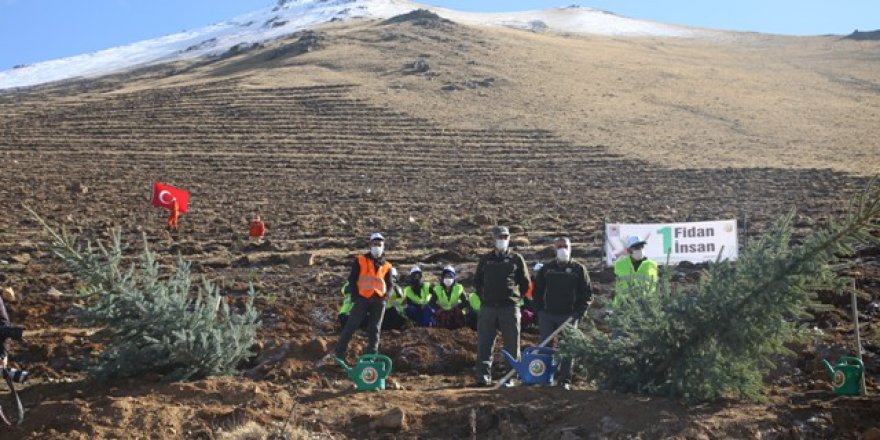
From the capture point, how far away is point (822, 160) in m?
37.2

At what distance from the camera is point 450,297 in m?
13.7

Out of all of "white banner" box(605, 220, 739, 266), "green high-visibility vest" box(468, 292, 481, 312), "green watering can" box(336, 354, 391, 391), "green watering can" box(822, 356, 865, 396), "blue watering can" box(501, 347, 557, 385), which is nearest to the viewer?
"green watering can" box(822, 356, 865, 396)

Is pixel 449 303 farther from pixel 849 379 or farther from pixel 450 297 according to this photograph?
pixel 849 379

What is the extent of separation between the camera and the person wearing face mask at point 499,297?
1001 cm

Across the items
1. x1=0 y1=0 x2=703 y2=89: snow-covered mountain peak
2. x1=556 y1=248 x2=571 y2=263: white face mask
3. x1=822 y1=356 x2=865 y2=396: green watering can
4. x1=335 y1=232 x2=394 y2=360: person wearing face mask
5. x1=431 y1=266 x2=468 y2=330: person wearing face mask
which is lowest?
x1=431 y1=266 x2=468 y2=330: person wearing face mask

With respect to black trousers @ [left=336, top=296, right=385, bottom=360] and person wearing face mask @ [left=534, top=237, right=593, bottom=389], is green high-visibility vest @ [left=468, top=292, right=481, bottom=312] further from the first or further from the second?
person wearing face mask @ [left=534, top=237, right=593, bottom=389]

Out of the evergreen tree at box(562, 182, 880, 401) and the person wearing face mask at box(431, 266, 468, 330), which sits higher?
the evergreen tree at box(562, 182, 880, 401)

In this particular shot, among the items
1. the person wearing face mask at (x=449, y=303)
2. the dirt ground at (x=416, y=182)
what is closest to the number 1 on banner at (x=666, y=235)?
the dirt ground at (x=416, y=182)

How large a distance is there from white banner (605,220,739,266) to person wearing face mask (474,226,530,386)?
252 inches

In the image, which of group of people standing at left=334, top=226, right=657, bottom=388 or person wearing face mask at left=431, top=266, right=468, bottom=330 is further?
person wearing face mask at left=431, top=266, right=468, bottom=330

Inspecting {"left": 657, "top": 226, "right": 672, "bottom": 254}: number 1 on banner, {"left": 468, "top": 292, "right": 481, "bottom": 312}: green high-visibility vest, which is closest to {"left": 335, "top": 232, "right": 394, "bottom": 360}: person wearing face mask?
{"left": 468, "top": 292, "right": 481, "bottom": 312}: green high-visibility vest

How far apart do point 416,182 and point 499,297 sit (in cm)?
2324

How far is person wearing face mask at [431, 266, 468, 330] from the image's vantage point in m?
13.6

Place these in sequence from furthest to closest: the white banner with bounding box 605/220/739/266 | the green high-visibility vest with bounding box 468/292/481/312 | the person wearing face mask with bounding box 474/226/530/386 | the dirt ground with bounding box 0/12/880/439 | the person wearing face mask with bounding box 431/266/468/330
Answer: the white banner with bounding box 605/220/739/266
the person wearing face mask with bounding box 431/266/468/330
the green high-visibility vest with bounding box 468/292/481/312
the person wearing face mask with bounding box 474/226/530/386
the dirt ground with bounding box 0/12/880/439
